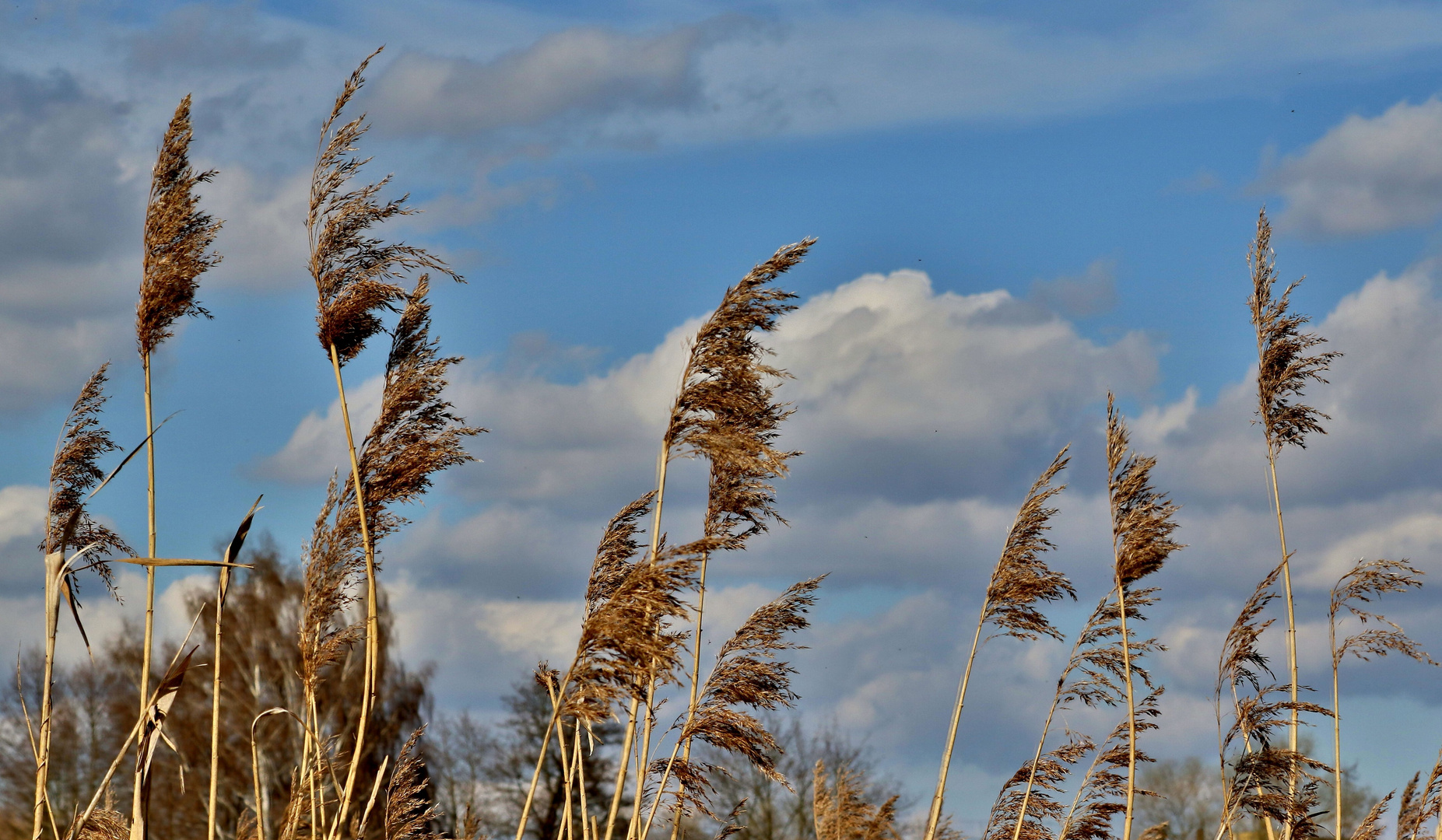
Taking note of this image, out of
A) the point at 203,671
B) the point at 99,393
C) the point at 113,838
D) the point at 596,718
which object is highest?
the point at 203,671

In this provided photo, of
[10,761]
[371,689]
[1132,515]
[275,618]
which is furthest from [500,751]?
[371,689]

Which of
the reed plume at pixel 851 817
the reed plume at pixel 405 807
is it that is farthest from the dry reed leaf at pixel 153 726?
the reed plume at pixel 851 817

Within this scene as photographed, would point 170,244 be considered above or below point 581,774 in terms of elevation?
above

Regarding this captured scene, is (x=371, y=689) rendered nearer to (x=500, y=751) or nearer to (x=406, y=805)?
(x=406, y=805)

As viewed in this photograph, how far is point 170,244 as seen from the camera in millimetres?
5070

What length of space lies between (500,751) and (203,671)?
253 inches

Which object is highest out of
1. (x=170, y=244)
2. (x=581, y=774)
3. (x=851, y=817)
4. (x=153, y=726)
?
(x=170, y=244)

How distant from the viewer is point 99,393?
5523 millimetres

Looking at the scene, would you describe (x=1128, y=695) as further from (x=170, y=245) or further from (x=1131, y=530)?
(x=170, y=245)

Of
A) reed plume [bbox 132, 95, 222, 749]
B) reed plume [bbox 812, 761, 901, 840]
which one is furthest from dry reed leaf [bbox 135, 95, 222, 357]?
reed plume [bbox 812, 761, 901, 840]

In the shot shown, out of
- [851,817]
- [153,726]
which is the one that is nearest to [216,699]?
[153,726]

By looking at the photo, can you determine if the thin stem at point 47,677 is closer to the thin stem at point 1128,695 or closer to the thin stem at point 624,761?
the thin stem at point 624,761

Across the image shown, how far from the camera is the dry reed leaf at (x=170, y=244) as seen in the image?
5027 millimetres

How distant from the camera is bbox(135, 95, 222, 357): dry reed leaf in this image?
5027mm
